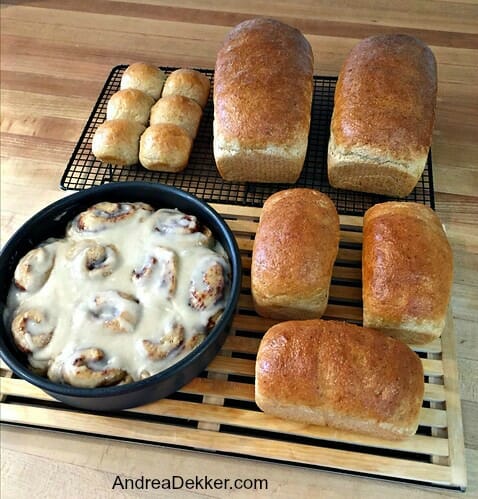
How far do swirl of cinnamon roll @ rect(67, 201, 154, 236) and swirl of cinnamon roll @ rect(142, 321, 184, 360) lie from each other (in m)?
0.31

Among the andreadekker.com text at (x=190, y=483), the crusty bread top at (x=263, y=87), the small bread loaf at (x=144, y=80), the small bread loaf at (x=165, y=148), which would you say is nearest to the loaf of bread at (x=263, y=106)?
the crusty bread top at (x=263, y=87)

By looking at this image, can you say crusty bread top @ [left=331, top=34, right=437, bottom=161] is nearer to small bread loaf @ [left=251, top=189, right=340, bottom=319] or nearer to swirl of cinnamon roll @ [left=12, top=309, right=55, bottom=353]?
small bread loaf @ [left=251, top=189, right=340, bottom=319]

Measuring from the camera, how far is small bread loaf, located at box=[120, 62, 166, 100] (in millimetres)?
1654

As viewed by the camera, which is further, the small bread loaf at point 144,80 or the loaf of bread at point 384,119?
the small bread loaf at point 144,80

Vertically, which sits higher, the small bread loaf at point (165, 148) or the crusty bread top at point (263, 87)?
the crusty bread top at point (263, 87)

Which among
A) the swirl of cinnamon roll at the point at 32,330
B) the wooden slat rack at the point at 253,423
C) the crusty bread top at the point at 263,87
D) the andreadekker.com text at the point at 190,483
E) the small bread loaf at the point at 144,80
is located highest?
the crusty bread top at the point at 263,87

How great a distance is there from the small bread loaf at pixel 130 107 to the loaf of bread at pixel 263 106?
0.25 meters

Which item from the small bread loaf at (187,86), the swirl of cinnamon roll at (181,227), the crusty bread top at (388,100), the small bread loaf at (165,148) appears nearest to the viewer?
the swirl of cinnamon roll at (181,227)

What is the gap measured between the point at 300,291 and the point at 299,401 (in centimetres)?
24

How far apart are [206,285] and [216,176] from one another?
546 millimetres

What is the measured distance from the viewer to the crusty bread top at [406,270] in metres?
1.08

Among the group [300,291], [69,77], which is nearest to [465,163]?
[300,291]

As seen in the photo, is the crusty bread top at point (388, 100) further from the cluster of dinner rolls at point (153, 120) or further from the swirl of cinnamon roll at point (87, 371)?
the swirl of cinnamon roll at point (87, 371)

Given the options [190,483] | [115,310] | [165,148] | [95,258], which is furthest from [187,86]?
[190,483]
